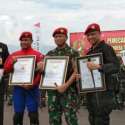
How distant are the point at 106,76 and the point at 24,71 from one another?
1703 mm

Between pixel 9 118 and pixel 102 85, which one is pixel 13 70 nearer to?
pixel 102 85

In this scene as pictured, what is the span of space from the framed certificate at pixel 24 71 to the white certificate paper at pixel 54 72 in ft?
1.65

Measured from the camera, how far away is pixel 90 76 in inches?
297

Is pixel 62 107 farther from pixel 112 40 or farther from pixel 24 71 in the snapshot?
pixel 112 40

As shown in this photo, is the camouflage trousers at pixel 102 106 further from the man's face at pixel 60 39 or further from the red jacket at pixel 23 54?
the red jacket at pixel 23 54

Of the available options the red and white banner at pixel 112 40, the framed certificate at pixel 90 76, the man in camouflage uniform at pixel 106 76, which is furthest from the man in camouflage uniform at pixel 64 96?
the red and white banner at pixel 112 40

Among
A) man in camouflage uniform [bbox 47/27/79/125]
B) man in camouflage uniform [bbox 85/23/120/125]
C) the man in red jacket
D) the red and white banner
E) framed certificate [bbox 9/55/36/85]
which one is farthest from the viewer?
the red and white banner

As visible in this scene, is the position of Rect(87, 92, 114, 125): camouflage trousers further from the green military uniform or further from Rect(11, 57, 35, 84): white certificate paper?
Rect(11, 57, 35, 84): white certificate paper

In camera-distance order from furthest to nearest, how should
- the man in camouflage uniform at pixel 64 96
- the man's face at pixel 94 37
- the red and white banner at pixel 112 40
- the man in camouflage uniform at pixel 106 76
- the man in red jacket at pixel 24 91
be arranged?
1. the red and white banner at pixel 112 40
2. the man in red jacket at pixel 24 91
3. the man in camouflage uniform at pixel 64 96
4. the man's face at pixel 94 37
5. the man in camouflage uniform at pixel 106 76

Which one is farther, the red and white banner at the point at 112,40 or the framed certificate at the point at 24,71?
the red and white banner at the point at 112,40

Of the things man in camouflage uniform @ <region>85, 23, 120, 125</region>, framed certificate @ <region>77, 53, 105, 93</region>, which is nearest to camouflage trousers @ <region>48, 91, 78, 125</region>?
framed certificate @ <region>77, 53, 105, 93</region>

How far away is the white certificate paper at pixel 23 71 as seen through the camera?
852cm

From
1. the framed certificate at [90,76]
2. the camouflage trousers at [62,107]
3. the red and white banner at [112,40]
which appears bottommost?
the camouflage trousers at [62,107]

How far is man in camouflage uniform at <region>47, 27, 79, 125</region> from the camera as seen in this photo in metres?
7.91
